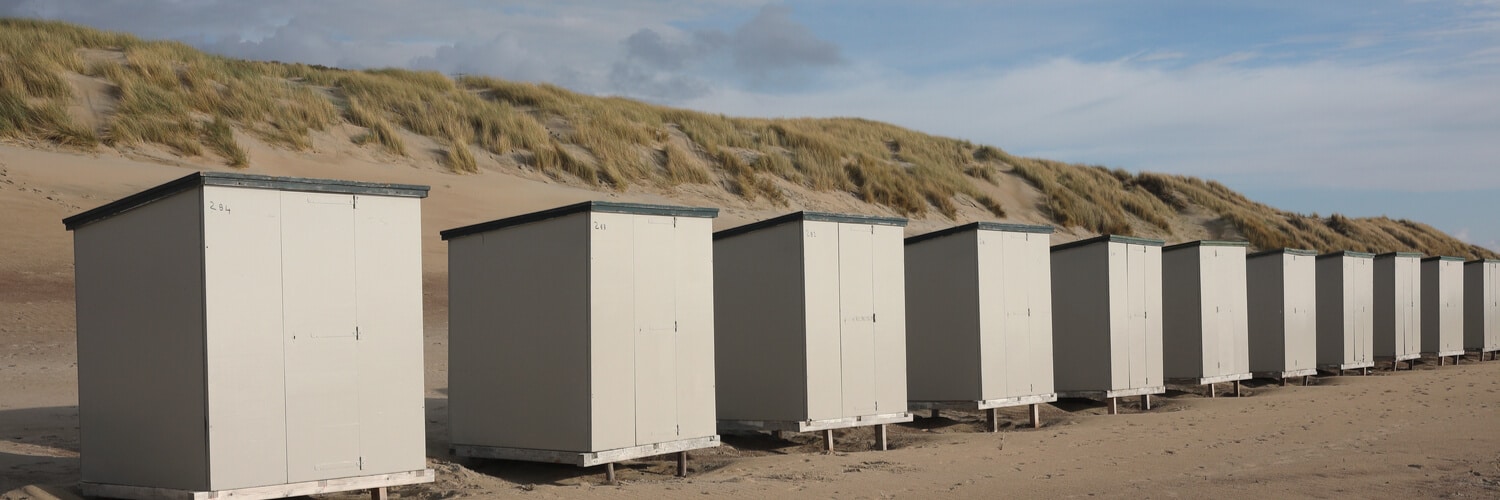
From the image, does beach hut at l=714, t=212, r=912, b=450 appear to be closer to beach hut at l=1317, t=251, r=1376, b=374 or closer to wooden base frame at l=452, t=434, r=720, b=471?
wooden base frame at l=452, t=434, r=720, b=471

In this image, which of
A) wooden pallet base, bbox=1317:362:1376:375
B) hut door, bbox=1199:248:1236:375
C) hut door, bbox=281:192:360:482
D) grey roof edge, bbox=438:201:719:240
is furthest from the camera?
wooden pallet base, bbox=1317:362:1376:375

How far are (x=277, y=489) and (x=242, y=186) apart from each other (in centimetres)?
193

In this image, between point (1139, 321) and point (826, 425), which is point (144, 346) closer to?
point (826, 425)

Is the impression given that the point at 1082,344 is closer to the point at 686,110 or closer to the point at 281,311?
the point at 281,311

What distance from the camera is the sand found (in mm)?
9344

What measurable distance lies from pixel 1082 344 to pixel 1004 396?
2.31m

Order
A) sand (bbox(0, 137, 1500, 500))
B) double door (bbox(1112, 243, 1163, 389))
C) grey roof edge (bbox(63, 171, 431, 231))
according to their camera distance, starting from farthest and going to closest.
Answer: double door (bbox(1112, 243, 1163, 389)) → sand (bbox(0, 137, 1500, 500)) → grey roof edge (bbox(63, 171, 431, 231))

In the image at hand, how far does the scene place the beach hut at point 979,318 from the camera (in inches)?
529

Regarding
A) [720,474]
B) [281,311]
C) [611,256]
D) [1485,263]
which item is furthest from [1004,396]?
[1485,263]

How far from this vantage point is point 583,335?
965cm

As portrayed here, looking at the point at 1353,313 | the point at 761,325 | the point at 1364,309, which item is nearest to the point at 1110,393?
the point at 761,325

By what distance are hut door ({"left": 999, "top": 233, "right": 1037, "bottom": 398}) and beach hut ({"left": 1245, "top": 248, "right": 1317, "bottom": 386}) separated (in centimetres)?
667

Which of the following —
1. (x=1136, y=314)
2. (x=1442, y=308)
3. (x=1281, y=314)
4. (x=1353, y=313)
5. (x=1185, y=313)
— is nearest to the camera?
(x=1136, y=314)

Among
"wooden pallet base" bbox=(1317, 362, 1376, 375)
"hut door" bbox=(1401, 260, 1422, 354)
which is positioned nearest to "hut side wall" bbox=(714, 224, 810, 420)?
"wooden pallet base" bbox=(1317, 362, 1376, 375)
